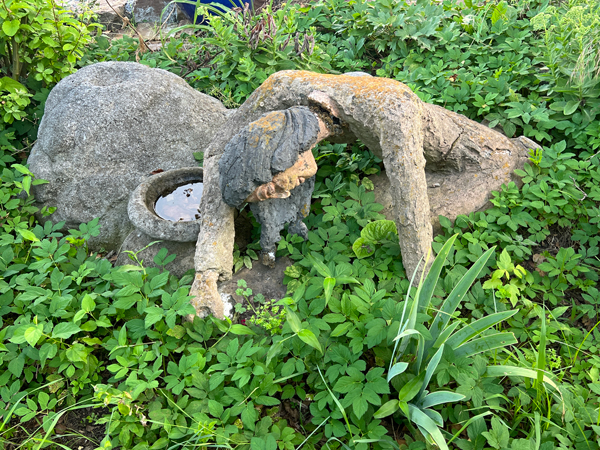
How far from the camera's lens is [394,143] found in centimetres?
218

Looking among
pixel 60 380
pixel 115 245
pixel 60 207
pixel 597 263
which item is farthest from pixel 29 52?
pixel 597 263

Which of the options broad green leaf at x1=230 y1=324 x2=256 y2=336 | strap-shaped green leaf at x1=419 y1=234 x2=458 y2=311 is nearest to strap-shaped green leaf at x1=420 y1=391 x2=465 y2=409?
strap-shaped green leaf at x1=419 y1=234 x2=458 y2=311

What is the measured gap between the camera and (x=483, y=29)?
390cm

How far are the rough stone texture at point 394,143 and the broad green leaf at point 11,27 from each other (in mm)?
2063

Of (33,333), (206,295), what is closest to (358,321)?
(206,295)

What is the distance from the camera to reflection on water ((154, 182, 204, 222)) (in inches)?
115

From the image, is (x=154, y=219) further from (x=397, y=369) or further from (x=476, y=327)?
(x=476, y=327)

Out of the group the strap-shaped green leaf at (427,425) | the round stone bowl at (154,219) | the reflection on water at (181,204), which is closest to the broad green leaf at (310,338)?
the strap-shaped green leaf at (427,425)

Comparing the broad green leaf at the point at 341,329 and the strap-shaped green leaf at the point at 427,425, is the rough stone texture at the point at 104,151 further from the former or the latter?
the strap-shaped green leaf at the point at 427,425

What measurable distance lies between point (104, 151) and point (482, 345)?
294 cm

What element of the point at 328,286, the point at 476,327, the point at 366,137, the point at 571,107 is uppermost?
the point at 571,107

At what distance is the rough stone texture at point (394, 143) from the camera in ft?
7.18

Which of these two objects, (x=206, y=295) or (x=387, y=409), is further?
(x=206, y=295)

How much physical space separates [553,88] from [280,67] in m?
2.27
